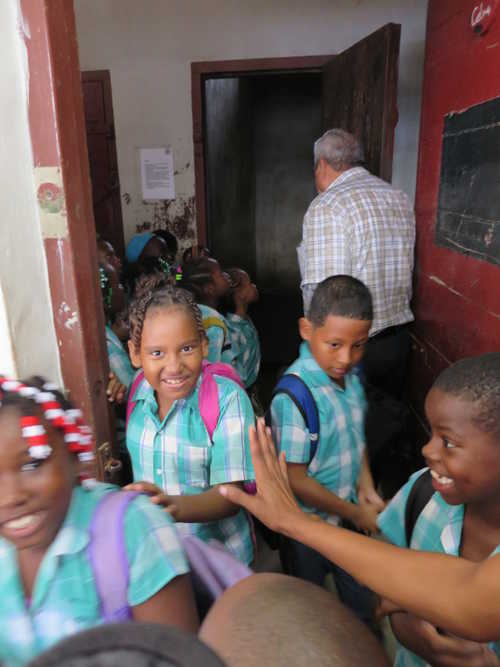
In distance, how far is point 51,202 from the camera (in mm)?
1259

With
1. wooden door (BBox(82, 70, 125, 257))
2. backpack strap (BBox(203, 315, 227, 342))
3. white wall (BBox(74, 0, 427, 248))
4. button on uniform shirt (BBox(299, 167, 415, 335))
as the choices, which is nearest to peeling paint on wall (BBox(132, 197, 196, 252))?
A: white wall (BBox(74, 0, 427, 248))

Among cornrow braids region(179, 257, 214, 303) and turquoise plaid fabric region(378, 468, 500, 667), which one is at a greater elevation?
cornrow braids region(179, 257, 214, 303)

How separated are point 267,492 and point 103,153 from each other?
384 cm

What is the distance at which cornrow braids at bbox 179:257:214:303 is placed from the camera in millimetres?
2697

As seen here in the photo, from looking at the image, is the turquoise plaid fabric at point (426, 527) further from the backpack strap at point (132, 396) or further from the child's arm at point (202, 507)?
the backpack strap at point (132, 396)

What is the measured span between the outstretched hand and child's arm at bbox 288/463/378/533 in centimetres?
42

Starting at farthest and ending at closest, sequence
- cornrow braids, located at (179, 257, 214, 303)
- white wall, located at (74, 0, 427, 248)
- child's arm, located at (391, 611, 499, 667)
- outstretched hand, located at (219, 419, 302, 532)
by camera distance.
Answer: white wall, located at (74, 0, 427, 248)
cornrow braids, located at (179, 257, 214, 303)
outstretched hand, located at (219, 419, 302, 532)
child's arm, located at (391, 611, 499, 667)

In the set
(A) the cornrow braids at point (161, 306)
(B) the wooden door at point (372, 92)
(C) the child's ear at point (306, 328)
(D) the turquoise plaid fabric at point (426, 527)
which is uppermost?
(B) the wooden door at point (372, 92)

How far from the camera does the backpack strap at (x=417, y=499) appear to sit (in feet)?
3.64

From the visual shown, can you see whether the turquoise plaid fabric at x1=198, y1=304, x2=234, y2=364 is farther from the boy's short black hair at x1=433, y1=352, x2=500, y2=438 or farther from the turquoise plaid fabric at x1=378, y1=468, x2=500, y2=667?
the boy's short black hair at x1=433, y1=352, x2=500, y2=438

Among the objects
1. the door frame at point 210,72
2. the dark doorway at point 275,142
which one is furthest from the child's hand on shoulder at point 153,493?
the door frame at point 210,72

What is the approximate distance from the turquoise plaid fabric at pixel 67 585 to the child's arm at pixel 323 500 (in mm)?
747

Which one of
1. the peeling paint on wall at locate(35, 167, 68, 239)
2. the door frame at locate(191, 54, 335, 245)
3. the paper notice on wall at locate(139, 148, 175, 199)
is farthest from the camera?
the paper notice on wall at locate(139, 148, 175, 199)

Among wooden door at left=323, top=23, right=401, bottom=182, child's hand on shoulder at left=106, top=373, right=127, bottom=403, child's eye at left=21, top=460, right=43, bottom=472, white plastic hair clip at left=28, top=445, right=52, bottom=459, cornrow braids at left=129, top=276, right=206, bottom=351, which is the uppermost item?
wooden door at left=323, top=23, right=401, bottom=182
